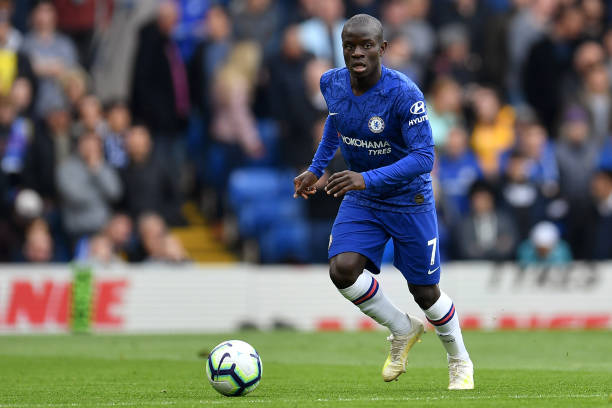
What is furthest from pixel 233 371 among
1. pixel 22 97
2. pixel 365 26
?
pixel 22 97

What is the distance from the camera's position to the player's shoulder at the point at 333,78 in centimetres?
942

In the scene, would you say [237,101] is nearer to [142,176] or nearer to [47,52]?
[142,176]

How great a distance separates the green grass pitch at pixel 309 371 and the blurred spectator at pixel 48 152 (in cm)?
231

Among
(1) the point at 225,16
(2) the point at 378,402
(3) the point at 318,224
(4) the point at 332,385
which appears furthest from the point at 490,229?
(2) the point at 378,402

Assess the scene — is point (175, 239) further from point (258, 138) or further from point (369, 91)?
point (369, 91)

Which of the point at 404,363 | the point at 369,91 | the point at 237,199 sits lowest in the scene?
the point at 237,199

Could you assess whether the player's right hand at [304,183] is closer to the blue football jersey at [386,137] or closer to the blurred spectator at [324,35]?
the blue football jersey at [386,137]

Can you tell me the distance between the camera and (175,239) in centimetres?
1991

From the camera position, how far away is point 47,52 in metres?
19.3

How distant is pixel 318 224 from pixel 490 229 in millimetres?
2755

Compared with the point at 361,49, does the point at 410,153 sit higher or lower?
lower

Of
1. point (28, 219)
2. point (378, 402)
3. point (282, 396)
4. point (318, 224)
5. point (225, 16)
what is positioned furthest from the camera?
point (225, 16)

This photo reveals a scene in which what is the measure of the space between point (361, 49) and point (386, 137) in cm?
69

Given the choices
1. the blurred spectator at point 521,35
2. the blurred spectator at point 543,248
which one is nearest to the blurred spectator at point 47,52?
the blurred spectator at point 543,248
